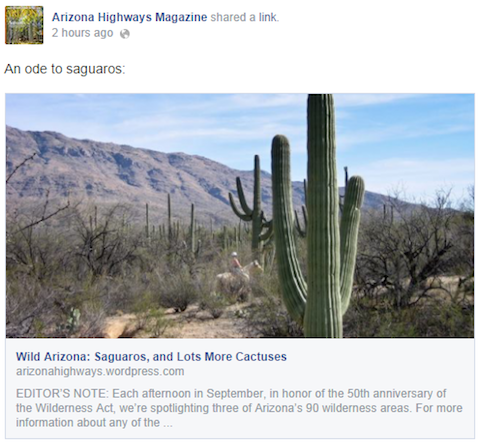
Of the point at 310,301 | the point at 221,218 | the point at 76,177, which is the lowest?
the point at 310,301

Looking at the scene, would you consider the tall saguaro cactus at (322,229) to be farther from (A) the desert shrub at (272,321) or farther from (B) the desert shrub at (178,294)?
(B) the desert shrub at (178,294)

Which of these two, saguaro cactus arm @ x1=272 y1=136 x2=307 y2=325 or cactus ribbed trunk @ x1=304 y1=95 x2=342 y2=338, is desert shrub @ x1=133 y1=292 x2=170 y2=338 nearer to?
saguaro cactus arm @ x1=272 y1=136 x2=307 y2=325

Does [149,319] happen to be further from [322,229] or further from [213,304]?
[322,229]

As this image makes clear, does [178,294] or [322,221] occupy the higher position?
[322,221]

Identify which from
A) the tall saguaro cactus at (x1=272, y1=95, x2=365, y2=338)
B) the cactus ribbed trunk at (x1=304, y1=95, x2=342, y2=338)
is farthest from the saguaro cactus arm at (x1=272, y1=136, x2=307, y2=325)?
the cactus ribbed trunk at (x1=304, y1=95, x2=342, y2=338)

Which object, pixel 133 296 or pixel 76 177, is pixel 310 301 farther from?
pixel 76 177

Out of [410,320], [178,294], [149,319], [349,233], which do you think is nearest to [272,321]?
[410,320]
